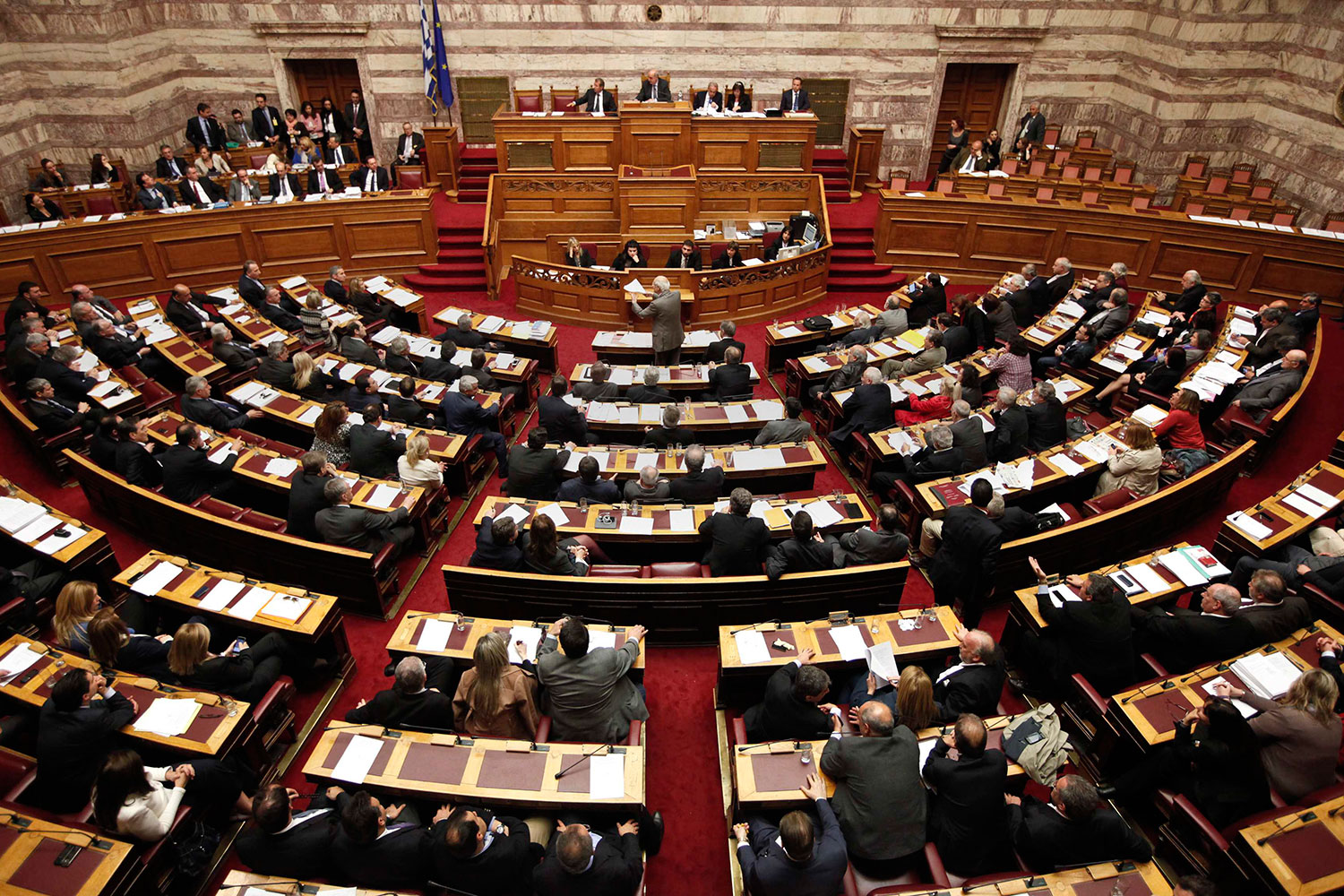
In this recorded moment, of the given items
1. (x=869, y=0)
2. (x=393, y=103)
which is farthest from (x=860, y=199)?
(x=393, y=103)

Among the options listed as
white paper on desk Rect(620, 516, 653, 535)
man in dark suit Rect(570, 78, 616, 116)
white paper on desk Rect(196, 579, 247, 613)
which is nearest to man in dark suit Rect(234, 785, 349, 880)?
white paper on desk Rect(196, 579, 247, 613)

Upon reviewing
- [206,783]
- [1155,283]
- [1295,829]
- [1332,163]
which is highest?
[1332,163]

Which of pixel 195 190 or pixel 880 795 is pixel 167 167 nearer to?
pixel 195 190

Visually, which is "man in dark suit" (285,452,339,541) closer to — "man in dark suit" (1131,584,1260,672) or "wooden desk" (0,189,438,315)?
"man in dark suit" (1131,584,1260,672)

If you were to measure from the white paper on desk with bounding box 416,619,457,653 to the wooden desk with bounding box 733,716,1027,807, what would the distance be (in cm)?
219

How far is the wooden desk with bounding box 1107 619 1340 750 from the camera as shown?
4.55 m

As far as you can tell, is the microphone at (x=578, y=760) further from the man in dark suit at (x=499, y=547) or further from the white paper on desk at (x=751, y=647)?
the man in dark suit at (x=499, y=547)

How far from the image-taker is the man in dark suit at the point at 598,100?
1333 centimetres

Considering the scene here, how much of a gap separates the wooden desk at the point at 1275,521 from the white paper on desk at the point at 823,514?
3.22 meters

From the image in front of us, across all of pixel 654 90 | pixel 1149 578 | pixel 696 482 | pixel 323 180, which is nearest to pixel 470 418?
pixel 696 482

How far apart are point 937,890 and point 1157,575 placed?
334 centimetres

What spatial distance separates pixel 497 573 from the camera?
5.64 meters

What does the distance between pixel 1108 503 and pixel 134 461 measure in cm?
891

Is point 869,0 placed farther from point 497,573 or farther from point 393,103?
point 497,573
